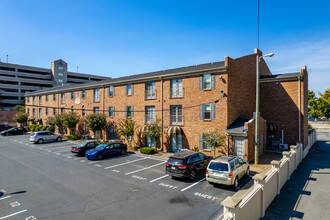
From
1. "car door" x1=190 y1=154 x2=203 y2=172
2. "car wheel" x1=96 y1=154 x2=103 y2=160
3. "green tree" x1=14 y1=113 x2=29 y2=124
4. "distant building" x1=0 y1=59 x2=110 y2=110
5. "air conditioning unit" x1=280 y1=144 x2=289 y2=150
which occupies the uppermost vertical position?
"distant building" x1=0 y1=59 x2=110 y2=110

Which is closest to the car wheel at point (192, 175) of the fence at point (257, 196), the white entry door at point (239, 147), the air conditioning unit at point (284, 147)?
the fence at point (257, 196)

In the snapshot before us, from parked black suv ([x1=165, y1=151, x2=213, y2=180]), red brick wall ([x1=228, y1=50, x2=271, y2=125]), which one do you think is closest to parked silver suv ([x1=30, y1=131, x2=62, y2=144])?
parked black suv ([x1=165, y1=151, x2=213, y2=180])

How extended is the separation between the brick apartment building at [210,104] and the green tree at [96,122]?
48.2 inches

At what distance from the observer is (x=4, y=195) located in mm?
10945

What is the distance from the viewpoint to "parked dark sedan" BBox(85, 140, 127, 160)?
18.9 meters

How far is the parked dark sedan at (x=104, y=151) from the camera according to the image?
61.9ft

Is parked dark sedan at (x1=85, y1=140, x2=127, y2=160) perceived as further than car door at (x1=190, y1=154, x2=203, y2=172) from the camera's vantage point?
Yes

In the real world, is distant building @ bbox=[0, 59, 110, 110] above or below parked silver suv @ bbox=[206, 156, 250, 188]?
above

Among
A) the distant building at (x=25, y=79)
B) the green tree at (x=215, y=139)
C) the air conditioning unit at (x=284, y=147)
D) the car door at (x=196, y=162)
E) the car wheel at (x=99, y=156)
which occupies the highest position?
the distant building at (x=25, y=79)

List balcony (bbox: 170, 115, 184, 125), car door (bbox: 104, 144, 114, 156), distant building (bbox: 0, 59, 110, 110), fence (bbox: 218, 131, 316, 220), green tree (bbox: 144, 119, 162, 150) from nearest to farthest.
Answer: fence (bbox: 218, 131, 316, 220) < car door (bbox: 104, 144, 114, 156) < green tree (bbox: 144, 119, 162, 150) < balcony (bbox: 170, 115, 184, 125) < distant building (bbox: 0, 59, 110, 110)

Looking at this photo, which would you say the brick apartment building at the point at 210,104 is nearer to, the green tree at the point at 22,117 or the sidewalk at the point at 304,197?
the sidewalk at the point at 304,197

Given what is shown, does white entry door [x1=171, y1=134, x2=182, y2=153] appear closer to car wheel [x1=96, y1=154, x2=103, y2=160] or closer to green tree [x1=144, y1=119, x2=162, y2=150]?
green tree [x1=144, y1=119, x2=162, y2=150]

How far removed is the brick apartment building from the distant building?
211 feet

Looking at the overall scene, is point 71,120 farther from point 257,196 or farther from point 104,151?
point 257,196
